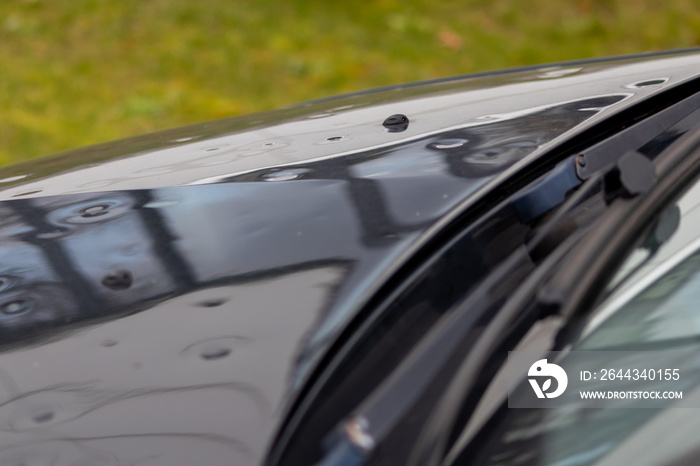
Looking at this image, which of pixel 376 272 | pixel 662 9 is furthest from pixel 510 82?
pixel 662 9

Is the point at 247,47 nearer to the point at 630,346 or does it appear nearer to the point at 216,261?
the point at 216,261

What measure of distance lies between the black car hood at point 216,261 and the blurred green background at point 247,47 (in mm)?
3504

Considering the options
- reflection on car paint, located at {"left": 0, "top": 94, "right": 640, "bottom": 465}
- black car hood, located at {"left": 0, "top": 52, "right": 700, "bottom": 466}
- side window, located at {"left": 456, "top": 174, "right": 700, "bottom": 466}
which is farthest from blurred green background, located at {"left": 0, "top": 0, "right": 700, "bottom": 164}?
Result: side window, located at {"left": 456, "top": 174, "right": 700, "bottom": 466}

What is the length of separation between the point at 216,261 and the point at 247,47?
4.84 meters

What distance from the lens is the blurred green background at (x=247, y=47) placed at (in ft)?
16.7

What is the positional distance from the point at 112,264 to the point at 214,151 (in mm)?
487

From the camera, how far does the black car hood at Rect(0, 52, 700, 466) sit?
3.26 feet

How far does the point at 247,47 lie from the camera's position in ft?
18.9

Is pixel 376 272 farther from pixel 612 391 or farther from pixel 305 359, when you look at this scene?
pixel 612 391

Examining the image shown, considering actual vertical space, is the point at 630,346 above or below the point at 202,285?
below

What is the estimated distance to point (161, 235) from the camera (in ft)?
4.26

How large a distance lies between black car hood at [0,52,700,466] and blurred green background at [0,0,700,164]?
350cm

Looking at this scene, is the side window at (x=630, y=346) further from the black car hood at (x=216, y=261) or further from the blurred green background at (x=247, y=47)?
the blurred green background at (x=247, y=47)

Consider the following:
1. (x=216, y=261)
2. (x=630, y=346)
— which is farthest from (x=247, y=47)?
(x=630, y=346)
